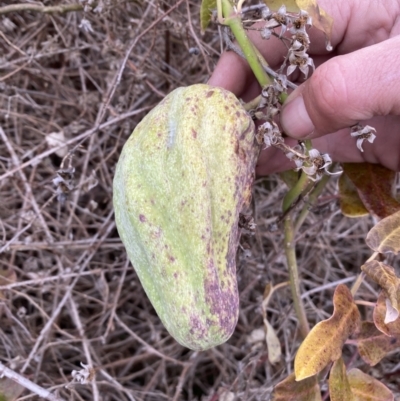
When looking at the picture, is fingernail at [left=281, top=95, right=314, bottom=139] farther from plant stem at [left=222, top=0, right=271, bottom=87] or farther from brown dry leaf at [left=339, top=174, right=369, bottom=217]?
brown dry leaf at [left=339, top=174, right=369, bottom=217]

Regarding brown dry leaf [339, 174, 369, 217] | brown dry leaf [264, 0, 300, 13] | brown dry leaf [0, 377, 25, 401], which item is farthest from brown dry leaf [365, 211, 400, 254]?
brown dry leaf [0, 377, 25, 401]

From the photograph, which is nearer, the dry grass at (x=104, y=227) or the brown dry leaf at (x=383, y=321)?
the brown dry leaf at (x=383, y=321)

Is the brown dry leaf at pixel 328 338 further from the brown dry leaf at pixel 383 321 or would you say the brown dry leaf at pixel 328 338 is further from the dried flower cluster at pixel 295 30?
the dried flower cluster at pixel 295 30

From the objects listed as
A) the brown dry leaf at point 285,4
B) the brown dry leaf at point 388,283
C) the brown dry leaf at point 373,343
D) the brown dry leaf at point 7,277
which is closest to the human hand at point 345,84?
the brown dry leaf at point 285,4

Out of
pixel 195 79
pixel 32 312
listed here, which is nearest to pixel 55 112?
pixel 195 79

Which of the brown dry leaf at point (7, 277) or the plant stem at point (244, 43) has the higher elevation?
the plant stem at point (244, 43)

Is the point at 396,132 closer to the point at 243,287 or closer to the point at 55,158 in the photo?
the point at 243,287
